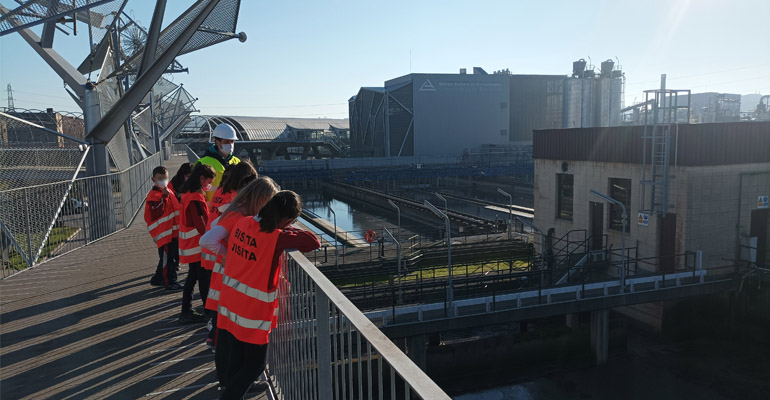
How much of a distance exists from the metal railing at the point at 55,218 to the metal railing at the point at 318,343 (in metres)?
5.39

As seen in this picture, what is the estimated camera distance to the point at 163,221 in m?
6.42

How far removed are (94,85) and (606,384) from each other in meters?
14.7

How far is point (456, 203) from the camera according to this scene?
45.7 meters

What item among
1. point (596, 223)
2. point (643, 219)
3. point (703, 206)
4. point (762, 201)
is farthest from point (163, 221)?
point (762, 201)

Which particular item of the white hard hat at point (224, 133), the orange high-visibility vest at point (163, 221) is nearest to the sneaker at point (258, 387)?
the white hard hat at point (224, 133)

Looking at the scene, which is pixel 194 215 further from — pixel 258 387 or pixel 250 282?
pixel 250 282

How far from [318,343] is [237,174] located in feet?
6.42

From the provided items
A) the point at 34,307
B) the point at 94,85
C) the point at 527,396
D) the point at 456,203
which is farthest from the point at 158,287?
the point at 456,203

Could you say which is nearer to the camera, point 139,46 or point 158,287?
point 158,287

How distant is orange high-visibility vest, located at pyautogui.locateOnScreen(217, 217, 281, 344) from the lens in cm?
294

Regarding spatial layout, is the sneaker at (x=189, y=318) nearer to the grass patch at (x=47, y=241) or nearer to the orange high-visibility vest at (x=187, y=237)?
the orange high-visibility vest at (x=187, y=237)

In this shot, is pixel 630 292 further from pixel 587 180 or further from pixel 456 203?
pixel 456 203

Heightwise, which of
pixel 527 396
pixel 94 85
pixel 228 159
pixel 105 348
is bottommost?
pixel 527 396

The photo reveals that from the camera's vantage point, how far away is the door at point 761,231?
18125 mm
